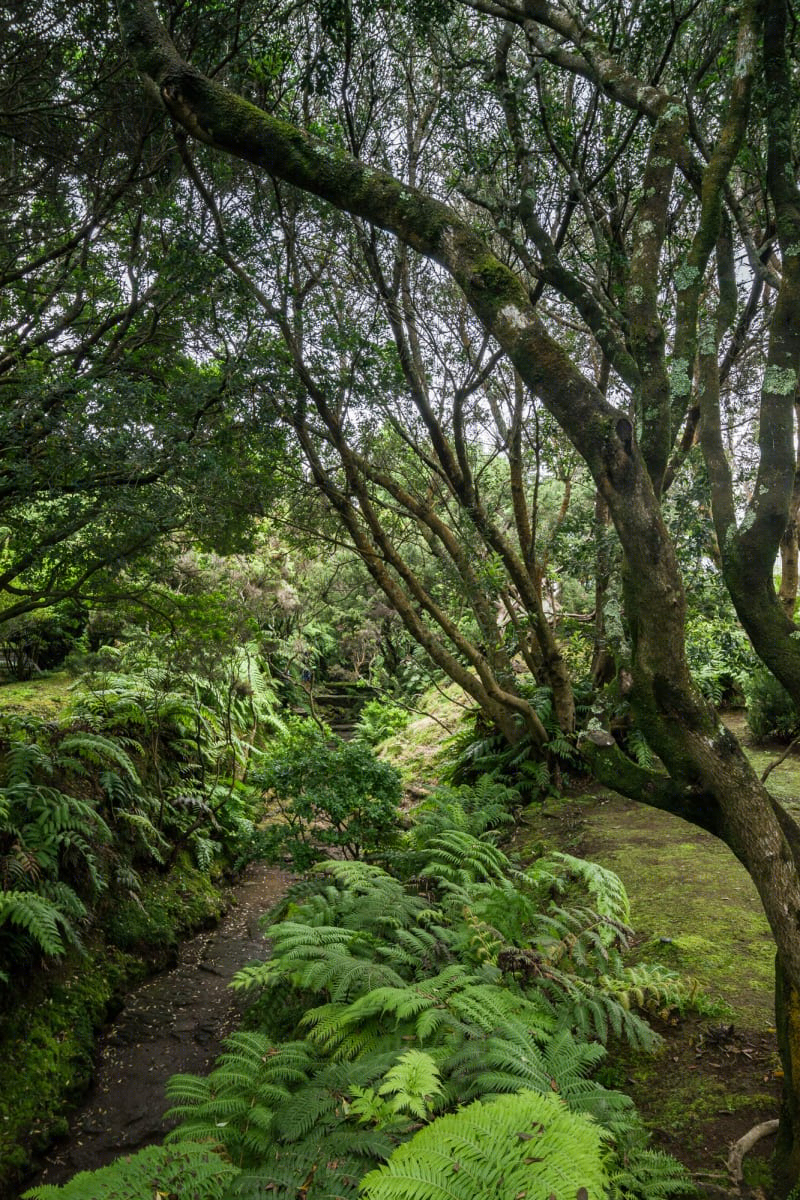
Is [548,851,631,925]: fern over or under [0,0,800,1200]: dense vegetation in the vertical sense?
under

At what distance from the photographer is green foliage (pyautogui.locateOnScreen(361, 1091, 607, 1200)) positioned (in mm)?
1682

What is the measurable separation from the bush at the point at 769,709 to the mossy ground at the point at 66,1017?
300 inches

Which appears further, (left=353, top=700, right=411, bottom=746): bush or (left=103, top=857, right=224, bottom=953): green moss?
(left=353, top=700, right=411, bottom=746): bush

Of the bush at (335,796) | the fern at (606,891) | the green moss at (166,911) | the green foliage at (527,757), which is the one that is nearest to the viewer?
the fern at (606,891)

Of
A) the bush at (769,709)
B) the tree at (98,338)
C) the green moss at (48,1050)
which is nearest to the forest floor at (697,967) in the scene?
the bush at (769,709)

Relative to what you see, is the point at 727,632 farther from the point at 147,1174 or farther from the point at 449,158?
the point at 147,1174

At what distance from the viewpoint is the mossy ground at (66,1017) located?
400 cm

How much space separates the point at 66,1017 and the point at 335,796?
8.81ft

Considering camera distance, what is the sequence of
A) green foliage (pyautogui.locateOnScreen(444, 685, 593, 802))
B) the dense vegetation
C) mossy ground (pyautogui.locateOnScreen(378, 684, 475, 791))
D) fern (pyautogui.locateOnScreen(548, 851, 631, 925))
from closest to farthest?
the dense vegetation < fern (pyautogui.locateOnScreen(548, 851, 631, 925)) < green foliage (pyautogui.locateOnScreen(444, 685, 593, 802)) < mossy ground (pyautogui.locateOnScreen(378, 684, 475, 791))

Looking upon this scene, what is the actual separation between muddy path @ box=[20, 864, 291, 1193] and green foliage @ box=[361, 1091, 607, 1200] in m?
3.18

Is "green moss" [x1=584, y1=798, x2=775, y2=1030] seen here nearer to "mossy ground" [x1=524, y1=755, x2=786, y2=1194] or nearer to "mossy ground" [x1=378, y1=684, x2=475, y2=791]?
"mossy ground" [x1=524, y1=755, x2=786, y2=1194]

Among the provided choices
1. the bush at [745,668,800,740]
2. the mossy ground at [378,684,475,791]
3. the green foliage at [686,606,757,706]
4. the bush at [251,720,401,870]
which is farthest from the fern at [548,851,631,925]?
the mossy ground at [378,684,475,791]

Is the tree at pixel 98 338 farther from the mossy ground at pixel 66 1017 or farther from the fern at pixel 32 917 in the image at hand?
the mossy ground at pixel 66 1017

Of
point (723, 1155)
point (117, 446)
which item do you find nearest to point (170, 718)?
point (117, 446)
